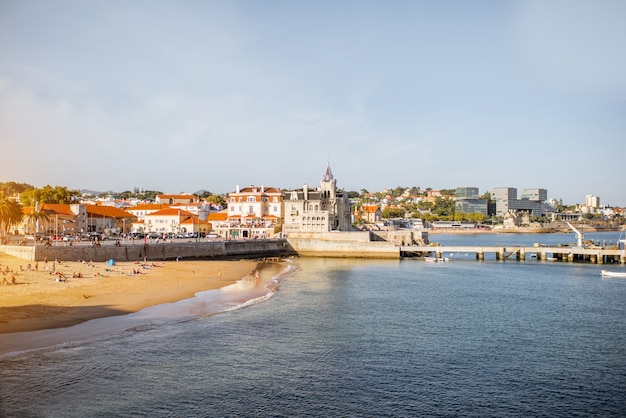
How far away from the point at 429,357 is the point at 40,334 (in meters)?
21.7

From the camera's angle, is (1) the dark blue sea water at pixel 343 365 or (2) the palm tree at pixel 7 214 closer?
(1) the dark blue sea water at pixel 343 365

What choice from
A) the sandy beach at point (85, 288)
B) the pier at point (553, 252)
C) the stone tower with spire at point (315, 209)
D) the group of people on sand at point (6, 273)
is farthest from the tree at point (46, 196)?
the pier at point (553, 252)

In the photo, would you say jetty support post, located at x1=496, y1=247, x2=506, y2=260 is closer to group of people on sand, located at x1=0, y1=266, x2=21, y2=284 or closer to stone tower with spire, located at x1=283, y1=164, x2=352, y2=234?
stone tower with spire, located at x1=283, y1=164, x2=352, y2=234

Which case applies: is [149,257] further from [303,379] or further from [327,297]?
[303,379]

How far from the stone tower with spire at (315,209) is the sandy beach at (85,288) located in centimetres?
3919

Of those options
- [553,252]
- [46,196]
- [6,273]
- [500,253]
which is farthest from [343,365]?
[46,196]

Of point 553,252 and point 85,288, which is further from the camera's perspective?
point 553,252

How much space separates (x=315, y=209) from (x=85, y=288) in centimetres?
6413

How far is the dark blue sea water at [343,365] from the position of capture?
65.8 ft

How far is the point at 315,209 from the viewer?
101m

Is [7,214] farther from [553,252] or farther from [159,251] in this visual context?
[553,252]

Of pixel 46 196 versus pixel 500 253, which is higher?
pixel 46 196

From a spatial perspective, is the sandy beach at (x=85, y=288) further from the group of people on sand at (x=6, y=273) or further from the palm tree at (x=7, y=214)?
the palm tree at (x=7, y=214)

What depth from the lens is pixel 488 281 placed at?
194 ft
